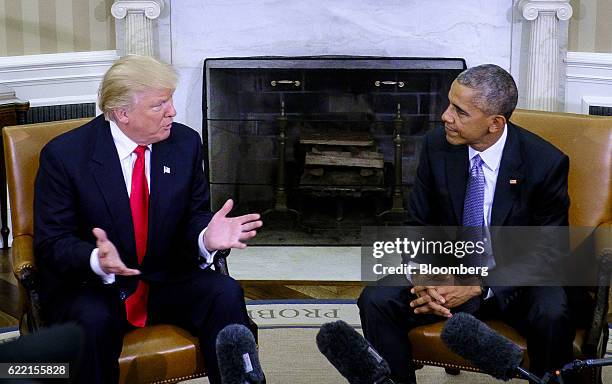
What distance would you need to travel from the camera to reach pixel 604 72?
4723 millimetres

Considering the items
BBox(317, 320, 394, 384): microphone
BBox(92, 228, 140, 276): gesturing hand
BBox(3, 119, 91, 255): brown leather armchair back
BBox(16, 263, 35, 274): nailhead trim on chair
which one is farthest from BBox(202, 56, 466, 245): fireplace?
BBox(317, 320, 394, 384): microphone

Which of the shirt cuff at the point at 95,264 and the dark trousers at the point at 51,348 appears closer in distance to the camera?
the dark trousers at the point at 51,348

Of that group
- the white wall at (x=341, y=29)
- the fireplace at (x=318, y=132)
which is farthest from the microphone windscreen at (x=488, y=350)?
the white wall at (x=341, y=29)

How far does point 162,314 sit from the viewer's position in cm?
275

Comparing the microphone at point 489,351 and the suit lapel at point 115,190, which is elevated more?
the suit lapel at point 115,190

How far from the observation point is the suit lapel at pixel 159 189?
2754 mm

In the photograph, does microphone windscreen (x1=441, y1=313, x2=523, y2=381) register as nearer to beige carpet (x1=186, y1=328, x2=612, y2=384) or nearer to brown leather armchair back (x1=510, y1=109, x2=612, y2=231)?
brown leather armchair back (x1=510, y1=109, x2=612, y2=231)

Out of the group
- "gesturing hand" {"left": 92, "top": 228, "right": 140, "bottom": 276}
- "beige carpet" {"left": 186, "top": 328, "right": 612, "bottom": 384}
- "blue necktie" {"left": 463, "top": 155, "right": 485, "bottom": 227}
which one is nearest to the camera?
"gesturing hand" {"left": 92, "top": 228, "right": 140, "bottom": 276}

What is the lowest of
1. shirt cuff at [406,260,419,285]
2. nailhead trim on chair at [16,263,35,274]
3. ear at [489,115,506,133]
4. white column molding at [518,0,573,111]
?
shirt cuff at [406,260,419,285]

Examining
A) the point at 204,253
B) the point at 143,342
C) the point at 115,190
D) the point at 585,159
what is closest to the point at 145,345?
the point at 143,342

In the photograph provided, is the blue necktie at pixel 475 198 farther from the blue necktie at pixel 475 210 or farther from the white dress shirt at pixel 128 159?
the white dress shirt at pixel 128 159

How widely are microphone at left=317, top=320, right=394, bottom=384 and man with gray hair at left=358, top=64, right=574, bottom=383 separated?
112 centimetres

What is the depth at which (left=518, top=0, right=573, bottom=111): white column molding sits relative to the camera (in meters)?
4.69

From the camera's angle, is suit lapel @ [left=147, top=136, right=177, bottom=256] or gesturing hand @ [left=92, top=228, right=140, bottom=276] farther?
suit lapel @ [left=147, top=136, right=177, bottom=256]
